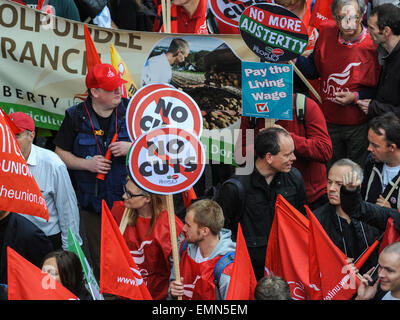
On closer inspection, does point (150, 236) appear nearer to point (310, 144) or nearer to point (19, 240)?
point (19, 240)

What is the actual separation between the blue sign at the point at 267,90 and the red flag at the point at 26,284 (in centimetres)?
268

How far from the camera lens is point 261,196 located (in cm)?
692

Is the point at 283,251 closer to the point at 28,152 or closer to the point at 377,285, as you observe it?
the point at 377,285

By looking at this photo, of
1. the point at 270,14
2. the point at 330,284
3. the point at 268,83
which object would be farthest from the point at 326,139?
the point at 330,284

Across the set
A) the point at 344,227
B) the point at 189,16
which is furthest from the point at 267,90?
the point at 189,16

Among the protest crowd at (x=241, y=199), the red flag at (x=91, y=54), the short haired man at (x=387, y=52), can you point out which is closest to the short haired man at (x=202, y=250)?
the protest crowd at (x=241, y=199)

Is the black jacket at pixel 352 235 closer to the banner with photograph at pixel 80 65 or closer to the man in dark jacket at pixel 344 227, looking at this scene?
the man in dark jacket at pixel 344 227

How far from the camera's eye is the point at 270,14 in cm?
739

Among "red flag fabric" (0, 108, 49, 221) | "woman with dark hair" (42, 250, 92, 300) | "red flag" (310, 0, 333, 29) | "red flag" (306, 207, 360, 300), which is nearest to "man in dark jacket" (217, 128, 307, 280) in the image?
"red flag" (306, 207, 360, 300)

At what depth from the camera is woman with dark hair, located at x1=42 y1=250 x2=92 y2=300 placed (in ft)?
19.3

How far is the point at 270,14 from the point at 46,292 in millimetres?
3257

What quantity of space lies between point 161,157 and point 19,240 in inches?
49.8

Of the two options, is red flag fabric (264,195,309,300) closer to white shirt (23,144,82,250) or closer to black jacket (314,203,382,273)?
black jacket (314,203,382,273)

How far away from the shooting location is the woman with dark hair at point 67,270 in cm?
588
